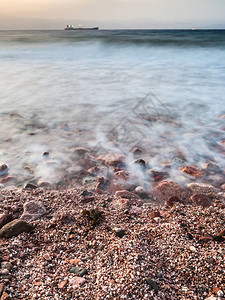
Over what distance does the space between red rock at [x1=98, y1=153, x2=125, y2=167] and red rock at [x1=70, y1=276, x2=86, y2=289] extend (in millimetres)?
1723

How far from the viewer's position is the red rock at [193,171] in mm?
2900

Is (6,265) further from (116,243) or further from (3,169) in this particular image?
(3,169)

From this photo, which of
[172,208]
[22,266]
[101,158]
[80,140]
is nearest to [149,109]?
[80,140]

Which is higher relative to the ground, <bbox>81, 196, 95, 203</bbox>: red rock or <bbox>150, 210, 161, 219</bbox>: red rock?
<bbox>150, 210, 161, 219</bbox>: red rock

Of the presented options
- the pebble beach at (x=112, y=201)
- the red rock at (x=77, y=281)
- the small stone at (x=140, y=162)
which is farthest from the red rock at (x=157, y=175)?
the red rock at (x=77, y=281)

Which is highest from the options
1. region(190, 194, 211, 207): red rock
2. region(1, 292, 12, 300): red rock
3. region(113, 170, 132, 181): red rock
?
region(1, 292, 12, 300): red rock

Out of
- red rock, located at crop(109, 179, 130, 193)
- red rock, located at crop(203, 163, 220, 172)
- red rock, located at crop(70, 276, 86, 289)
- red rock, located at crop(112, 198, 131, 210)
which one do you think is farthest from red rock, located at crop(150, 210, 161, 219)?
red rock, located at crop(203, 163, 220, 172)

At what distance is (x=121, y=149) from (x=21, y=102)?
3.58m

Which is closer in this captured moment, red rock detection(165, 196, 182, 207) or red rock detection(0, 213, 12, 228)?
red rock detection(0, 213, 12, 228)

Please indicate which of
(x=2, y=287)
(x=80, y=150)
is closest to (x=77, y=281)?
(x=2, y=287)

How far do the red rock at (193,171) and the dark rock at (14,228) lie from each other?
6.17 feet

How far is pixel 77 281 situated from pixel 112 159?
1868mm

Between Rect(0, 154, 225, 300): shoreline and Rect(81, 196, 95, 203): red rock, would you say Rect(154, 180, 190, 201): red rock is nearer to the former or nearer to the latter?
Rect(0, 154, 225, 300): shoreline

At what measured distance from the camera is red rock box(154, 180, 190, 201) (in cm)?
254
